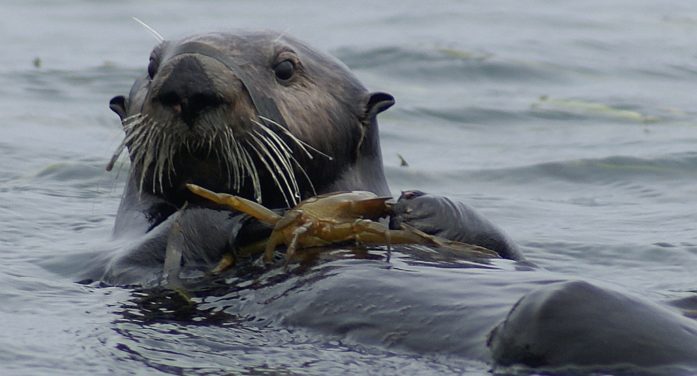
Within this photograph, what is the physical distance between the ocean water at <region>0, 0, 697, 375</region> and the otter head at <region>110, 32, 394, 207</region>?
301 millimetres

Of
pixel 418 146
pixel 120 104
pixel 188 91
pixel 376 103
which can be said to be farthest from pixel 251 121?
pixel 418 146

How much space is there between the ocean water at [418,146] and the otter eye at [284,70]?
0.29m

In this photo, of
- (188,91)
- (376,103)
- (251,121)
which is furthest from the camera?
(376,103)

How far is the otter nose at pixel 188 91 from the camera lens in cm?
482

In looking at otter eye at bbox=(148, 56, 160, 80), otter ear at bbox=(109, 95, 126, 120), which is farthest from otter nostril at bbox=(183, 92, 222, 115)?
otter ear at bbox=(109, 95, 126, 120)

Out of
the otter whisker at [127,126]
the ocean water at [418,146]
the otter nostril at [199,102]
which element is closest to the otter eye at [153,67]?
the otter whisker at [127,126]

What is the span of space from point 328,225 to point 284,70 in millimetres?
705

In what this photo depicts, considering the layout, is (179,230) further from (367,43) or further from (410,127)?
(367,43)

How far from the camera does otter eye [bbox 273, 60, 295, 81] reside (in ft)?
17.5

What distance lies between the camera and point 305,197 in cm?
537

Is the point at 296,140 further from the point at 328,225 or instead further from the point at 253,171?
the point at 328,225

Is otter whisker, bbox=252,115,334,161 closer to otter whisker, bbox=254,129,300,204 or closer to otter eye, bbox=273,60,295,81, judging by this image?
otter whisker, bbox=254,129,300,204

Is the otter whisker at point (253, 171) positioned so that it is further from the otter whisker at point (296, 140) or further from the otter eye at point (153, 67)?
the otter eye at point (153, 67)

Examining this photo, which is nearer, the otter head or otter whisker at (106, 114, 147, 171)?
the otter head
